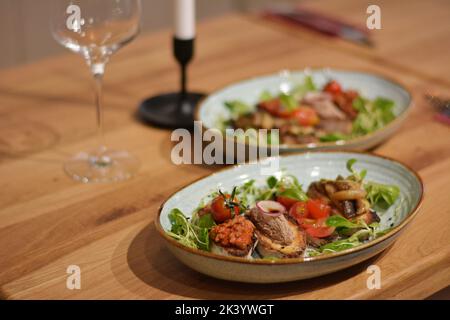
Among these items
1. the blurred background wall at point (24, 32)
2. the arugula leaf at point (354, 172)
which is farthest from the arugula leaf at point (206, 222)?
the blurred background wall at point (24, 32)

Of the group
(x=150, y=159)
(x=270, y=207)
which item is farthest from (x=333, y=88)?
(x=270, y=207)

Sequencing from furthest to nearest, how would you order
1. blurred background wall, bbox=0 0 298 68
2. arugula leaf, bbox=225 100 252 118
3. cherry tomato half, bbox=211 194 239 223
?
blurred background wall, bbox=0 0 298 68 < arugula leaf, bbox=225 100 252 118 < cherry tomato half, bbox=211 194 239 223

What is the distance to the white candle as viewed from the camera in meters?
1.69

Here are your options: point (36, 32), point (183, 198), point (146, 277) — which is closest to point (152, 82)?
point (183, 198)

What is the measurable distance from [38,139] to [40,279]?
1.83 feet

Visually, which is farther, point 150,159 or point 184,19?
point 184,19

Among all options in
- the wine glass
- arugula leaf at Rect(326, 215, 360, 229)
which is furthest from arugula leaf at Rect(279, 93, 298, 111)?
arugula leaf at Rect(326, 215, 360, 229)

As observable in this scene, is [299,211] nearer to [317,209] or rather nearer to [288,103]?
[317,209]

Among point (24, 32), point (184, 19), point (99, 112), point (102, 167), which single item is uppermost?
point (184, 19)

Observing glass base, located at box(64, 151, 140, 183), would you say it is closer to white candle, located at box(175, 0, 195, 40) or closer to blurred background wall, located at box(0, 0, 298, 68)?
white candle, located at box(175, 0, 195, 40)

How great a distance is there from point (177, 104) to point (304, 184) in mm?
519

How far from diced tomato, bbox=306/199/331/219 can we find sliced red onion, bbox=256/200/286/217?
0.05 m

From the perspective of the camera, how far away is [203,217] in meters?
1.21

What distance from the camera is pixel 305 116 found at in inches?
64.3
